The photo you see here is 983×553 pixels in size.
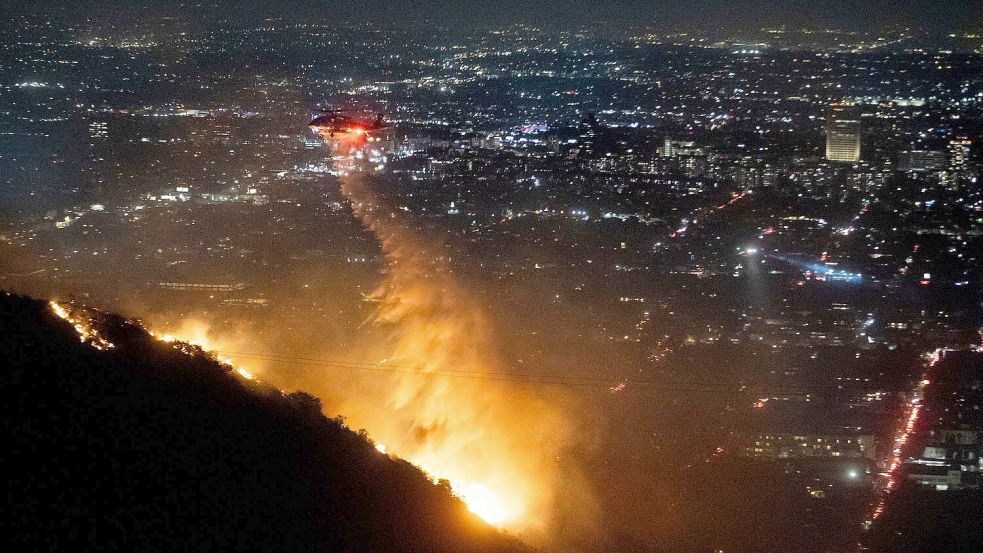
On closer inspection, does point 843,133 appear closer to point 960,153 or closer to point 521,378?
point 960,153

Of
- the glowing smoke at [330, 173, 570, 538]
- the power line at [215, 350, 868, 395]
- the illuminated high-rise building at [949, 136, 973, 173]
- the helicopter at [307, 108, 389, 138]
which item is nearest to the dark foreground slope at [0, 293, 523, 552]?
the glowing smoke at [330, 173, 570, 538]

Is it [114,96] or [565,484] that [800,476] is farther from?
[114,96]

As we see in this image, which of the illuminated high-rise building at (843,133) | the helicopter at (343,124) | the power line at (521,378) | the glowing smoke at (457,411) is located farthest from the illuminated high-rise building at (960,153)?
the helicopter at (343,124)

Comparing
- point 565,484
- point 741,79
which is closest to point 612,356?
point 565,484

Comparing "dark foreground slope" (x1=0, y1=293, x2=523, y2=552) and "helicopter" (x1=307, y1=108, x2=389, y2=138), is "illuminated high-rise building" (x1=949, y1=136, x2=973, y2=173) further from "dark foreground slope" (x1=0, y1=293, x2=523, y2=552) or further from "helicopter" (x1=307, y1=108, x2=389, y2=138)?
"dark foreground slope" (x1=0, y1=293, x2=523, y2=552)

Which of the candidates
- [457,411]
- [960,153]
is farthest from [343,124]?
[960,153]
